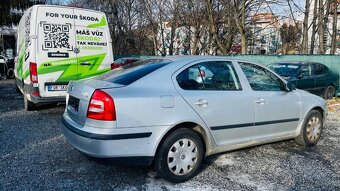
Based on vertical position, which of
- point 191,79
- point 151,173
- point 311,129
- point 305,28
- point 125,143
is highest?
point 305,28

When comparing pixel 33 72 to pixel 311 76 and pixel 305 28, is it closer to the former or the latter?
pixel 311 76

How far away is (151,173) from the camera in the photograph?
3941 millimetres

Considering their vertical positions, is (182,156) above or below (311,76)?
below

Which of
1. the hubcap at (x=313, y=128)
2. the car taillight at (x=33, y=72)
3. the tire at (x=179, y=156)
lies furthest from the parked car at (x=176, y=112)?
the car taillight at (x=33, y=72)

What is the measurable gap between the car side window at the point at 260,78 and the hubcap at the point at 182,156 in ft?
4.35

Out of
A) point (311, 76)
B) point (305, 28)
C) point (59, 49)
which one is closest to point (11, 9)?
point (59, 49)

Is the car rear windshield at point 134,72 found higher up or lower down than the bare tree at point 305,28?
lower down

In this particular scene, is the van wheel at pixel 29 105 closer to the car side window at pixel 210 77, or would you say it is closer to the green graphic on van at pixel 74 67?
the green graphic on van at pixel 74 67

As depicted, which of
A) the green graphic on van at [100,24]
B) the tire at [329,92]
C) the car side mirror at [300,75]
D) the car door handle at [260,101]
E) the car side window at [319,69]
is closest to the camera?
the car door handle at [260,101]

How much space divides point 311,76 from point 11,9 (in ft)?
60.7

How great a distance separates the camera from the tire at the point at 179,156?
3.54 m

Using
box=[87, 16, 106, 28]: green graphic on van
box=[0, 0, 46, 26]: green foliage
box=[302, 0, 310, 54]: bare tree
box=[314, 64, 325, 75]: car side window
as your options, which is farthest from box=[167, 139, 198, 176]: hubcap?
box=[0, 0, 46, 26]: green foliage

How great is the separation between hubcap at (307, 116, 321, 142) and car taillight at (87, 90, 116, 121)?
3506mm

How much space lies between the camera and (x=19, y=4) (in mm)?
19484
